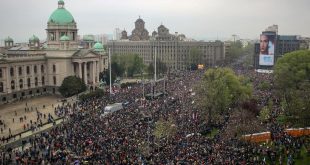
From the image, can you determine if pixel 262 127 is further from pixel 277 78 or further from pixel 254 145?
pixel 277 78

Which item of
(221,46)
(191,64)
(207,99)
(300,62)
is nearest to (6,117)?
(207,99)

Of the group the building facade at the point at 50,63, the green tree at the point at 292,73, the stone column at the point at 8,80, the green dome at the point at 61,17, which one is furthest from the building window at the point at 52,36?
the green tree at the point at 292,73

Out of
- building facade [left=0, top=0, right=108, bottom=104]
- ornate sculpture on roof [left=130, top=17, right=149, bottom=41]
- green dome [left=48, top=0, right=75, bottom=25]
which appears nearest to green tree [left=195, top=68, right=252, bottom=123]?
building facade [left=0, top=0, right=108, bottom=104]

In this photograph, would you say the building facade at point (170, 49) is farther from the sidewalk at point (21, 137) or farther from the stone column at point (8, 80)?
the sidewalk at point (21, 137)

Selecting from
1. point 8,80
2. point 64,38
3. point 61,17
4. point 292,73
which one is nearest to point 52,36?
point 61,17

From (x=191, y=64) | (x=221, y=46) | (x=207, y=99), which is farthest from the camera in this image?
(x=221, y=46)

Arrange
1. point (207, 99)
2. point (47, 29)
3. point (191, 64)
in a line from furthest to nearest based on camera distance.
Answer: point (191, 64) < point (47, 29) < point (207, 99)
